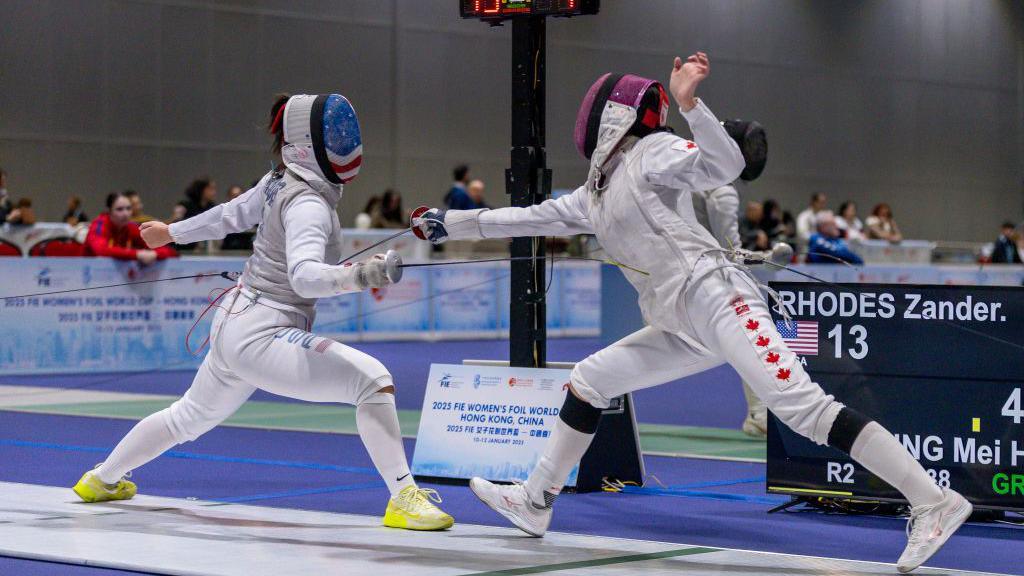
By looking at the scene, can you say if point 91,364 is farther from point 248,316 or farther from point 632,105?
point 632,105

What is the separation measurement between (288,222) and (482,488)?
1.14 meters

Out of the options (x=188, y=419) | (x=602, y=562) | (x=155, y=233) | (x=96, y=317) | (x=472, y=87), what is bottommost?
(x=602, y=562)


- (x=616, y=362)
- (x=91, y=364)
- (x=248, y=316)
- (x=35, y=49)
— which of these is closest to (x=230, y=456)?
(x=248, y=316)

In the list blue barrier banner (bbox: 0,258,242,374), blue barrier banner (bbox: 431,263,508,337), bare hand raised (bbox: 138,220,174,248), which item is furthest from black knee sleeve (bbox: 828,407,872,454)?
blue barrier banner (bbox: 431,263,508,337)

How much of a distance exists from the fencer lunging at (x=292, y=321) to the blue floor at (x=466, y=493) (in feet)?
1.79

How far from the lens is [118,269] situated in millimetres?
11930

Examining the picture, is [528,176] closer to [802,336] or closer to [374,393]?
[802,336]

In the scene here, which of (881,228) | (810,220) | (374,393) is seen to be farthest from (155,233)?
(881,228)

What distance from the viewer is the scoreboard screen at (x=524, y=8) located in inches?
246

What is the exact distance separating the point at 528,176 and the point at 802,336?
1.52 m

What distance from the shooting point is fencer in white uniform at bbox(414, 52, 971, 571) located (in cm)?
434

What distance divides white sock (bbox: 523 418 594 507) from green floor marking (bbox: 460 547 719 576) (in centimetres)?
48

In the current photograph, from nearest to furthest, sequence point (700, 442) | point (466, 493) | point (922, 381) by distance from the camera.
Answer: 1. point (922, 381)
2. point (466, 493)
3. point (700, 442)

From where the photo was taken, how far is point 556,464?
4.90 m
